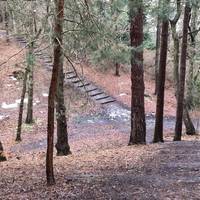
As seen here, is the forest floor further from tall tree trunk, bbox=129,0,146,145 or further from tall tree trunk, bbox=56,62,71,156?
tall tree trunk, bbox=129,0,146,145

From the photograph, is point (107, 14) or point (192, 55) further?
point (192, 55)

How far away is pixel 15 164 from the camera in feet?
43.0

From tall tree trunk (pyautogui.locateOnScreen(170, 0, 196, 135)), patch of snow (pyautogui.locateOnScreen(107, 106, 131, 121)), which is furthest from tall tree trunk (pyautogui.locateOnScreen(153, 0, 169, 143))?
patch of snow (pyautogui.locateOnScreen(107, 106, 131, 121))

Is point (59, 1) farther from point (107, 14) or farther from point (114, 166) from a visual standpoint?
point (114, 166)

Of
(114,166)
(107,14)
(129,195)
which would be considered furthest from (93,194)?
(107,14)

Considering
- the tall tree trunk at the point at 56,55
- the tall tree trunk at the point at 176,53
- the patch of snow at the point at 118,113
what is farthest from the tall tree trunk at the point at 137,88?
the patch of snow at the point at 118,113

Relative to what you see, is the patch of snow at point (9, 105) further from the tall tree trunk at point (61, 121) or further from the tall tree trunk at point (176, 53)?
the tall tree trunk at point (61, 121)

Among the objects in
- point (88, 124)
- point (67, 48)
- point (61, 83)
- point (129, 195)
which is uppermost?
point (67, 48)

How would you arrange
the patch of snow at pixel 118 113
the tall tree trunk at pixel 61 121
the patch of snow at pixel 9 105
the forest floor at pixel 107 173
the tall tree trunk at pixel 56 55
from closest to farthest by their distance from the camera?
the tall tree trunk at pixel 56 55 → the forest floor at pixel 107 173 → the tall tree trunk at pixel 61 121 → the patch of snow at pixel 9 105 → the patch of snow at pixel 118 113

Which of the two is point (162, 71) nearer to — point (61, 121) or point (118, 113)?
point (61, 121)

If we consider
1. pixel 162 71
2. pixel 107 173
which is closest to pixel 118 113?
pixel 162 71

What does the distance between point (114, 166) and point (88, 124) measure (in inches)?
524

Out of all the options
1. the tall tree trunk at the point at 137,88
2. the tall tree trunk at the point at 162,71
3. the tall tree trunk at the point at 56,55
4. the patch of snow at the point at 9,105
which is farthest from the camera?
the patch of snow at the point at 9,105

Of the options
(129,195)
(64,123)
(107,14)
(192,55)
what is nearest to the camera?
(129,195)
